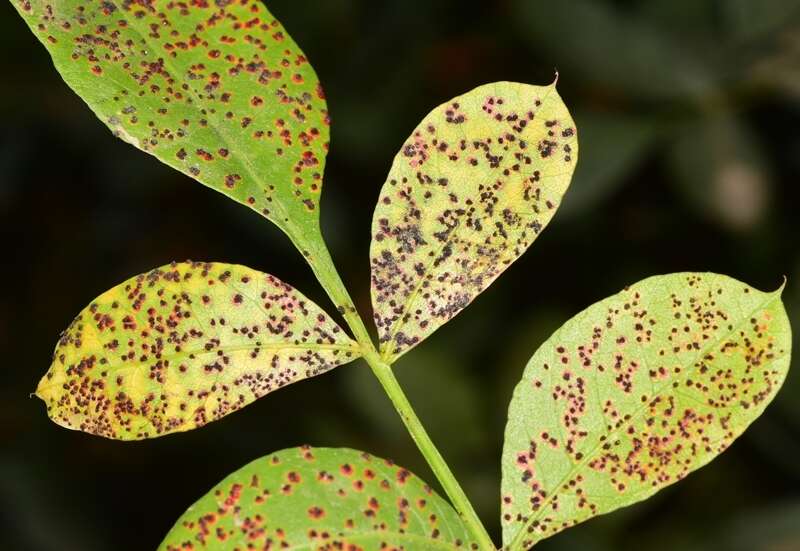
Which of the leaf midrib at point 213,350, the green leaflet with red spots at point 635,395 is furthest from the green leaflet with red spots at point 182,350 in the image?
the green leaflet with red spots at point 635,395

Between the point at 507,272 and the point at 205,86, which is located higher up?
Result: the point at 205,86

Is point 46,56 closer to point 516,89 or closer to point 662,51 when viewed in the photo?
point 662,51

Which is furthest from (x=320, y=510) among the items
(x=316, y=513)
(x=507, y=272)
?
(x=507, y=272)

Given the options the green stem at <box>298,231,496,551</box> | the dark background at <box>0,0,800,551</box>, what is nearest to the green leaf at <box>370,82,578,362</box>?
the green stem at <box>298,231,496,551</box>

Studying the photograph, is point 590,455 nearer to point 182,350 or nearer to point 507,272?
point 182,350

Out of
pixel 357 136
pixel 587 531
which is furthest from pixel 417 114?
pixel 587 531

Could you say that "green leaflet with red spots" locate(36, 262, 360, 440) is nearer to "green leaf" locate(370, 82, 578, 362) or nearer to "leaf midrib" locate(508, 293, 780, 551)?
"green leaf" locate(370, 82, 578, 362)

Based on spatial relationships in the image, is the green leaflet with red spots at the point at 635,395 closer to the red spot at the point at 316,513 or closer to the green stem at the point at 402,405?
the green stem at the point at 402,405
